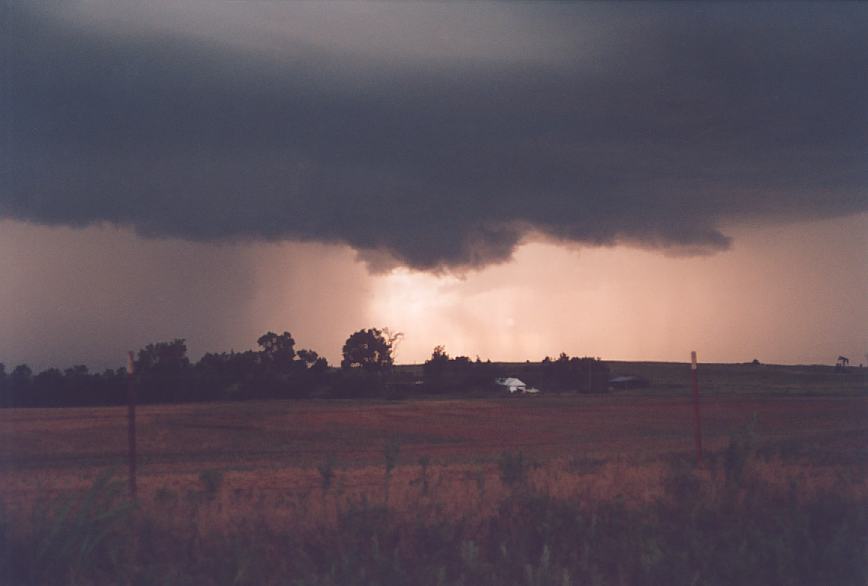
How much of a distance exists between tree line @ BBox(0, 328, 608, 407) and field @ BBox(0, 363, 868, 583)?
25.8ft

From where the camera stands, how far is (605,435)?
43812 mm

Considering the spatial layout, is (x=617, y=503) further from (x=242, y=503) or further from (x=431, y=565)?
(x=242, y=503)

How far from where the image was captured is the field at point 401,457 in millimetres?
12469

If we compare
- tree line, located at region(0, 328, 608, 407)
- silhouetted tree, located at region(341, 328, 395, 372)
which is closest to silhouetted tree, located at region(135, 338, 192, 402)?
tree line, located at region(0, 328, 608, 407)

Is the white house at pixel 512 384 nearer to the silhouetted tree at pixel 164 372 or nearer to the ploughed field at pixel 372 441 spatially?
the ploughed field at pixel 372 441

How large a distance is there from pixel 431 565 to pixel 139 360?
87558 mm

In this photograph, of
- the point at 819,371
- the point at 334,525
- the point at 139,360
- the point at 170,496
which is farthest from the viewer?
the point at 819,371

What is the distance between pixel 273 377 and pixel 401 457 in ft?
218

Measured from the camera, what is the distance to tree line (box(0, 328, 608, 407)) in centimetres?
7931

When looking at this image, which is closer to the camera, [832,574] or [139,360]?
[832,574]

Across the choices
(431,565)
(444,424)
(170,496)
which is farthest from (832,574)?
(444,424)

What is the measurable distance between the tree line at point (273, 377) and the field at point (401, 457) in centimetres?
785

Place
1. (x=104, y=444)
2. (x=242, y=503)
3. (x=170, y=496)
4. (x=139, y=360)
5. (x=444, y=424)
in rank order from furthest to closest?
(x=139, y=360) < (x=444, y=424) < (x=104, y=444) < (x=170, y=496) < (x=242, y=503)

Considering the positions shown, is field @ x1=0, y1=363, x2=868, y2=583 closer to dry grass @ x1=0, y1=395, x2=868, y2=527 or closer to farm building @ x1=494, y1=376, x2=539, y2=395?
dry grass @ x1=0, y1=395, x2=868, y2=527
